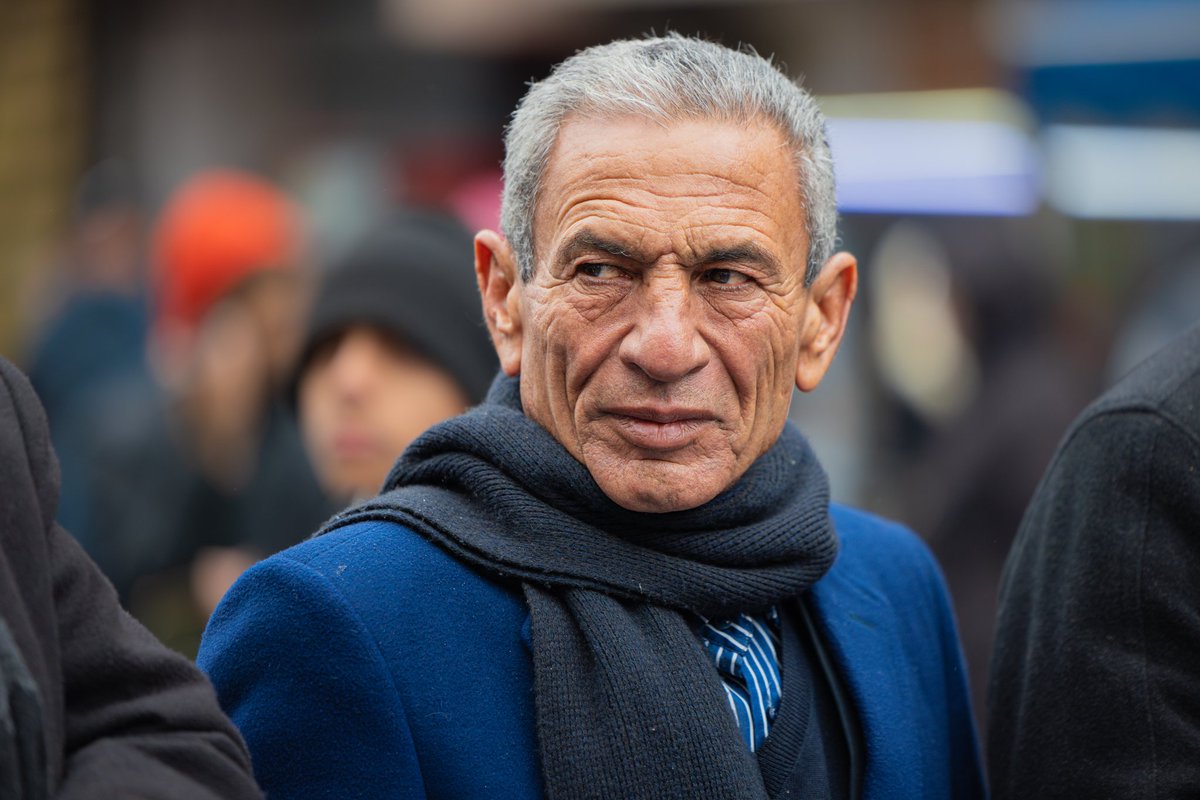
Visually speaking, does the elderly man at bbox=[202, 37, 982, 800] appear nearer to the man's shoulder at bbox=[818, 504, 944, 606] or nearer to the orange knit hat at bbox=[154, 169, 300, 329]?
the man's shoulder at bbox=[818, 504, 944, 606]

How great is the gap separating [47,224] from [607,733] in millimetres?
11461

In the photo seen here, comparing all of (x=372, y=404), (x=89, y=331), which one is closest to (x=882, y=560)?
(x=372, y=404)

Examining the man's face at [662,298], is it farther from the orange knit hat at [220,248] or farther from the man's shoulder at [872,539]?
the orange knit hat at [220,248]

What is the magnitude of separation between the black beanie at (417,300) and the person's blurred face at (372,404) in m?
0.04

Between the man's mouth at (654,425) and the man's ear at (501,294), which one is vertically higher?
the man's ear at (501,294)

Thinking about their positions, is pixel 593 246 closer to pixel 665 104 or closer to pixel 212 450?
pixel 665 104

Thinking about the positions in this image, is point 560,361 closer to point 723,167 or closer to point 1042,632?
point 723,167

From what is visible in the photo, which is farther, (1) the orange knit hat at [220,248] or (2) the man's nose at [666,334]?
(1) the orange knit hat at [220,248]

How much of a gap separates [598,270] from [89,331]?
20.2 feet

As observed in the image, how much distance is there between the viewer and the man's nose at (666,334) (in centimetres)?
225

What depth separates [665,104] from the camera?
89.4 inches

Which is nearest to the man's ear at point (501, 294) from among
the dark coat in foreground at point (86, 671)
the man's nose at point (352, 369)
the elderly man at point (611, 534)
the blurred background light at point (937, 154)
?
the elderly man at point (611, 534)

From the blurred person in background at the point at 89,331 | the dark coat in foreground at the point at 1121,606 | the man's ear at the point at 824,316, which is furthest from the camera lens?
the blurred person in background at the point at 89,331

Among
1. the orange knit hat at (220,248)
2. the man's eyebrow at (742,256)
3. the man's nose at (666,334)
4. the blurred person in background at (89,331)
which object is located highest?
the man's eyebrow at (742,256)
